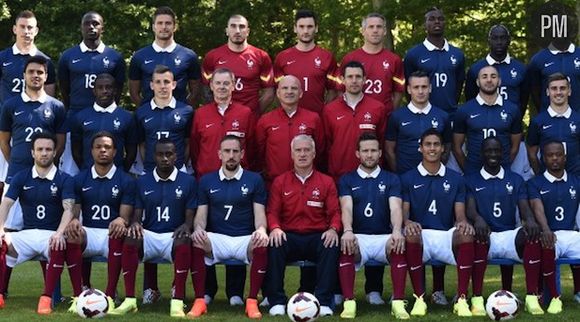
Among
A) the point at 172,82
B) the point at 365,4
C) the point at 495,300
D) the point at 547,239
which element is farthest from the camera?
the point at 365,4

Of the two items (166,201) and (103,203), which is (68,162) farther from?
(166,201)

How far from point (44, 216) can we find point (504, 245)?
4.06 meters

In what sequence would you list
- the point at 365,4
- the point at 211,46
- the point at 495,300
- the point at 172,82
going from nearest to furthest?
the point at 495,300 < the point at 172,82 < the point at 365,4 < the point at 211,46

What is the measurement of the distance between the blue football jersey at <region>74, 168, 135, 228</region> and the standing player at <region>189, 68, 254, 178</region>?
747mm

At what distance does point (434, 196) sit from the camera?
9859 millimetres

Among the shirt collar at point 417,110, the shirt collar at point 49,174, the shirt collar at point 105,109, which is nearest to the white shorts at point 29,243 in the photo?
the shirt collar at point 49,174

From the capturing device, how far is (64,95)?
36.0ft

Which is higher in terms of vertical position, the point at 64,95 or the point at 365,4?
the point at 365,4

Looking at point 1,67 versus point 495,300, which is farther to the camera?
point 1,67

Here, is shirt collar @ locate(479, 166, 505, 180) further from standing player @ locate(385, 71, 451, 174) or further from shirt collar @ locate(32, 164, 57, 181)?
shirt collar @ locate(32, 164, 57, 181)

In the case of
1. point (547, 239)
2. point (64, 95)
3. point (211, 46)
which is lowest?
point (547, 239)

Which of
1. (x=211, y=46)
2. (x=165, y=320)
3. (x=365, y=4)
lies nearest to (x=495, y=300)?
(x=165, y=320)

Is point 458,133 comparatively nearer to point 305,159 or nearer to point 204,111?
point 305,159

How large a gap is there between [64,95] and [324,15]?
45.4ft
